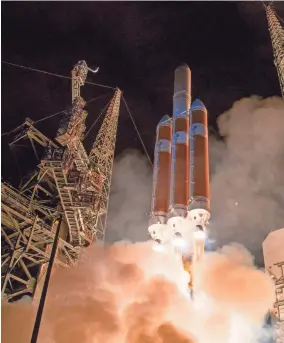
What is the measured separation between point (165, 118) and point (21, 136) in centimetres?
985

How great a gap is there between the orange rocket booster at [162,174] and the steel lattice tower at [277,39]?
9824 millimetres

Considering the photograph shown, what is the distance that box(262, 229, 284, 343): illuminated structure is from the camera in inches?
1358

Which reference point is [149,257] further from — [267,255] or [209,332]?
[267,255]

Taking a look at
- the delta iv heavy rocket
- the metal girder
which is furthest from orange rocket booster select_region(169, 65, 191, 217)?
the metal girder

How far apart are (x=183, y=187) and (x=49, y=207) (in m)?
10.2

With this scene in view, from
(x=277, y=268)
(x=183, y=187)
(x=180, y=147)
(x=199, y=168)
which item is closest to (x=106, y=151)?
(x=180, y=147)

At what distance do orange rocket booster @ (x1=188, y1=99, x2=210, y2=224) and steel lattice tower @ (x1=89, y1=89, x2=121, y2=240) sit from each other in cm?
950

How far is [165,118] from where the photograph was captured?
29469mm

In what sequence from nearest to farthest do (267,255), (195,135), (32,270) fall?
(195,135), (32,270), (267,255)

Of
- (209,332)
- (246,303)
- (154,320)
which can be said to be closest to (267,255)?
(246,303)

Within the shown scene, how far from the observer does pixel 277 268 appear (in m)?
35.6

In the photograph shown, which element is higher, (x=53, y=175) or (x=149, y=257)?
(x=53, y=175)

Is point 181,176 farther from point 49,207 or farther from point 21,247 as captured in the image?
point 21,247

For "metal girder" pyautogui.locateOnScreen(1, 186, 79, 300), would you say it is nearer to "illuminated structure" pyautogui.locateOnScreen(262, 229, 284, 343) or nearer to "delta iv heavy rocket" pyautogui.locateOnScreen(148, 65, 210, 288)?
"delta iv heavy rocket" pyautogui.locateOnScreen(148, 65, 210, 288)
